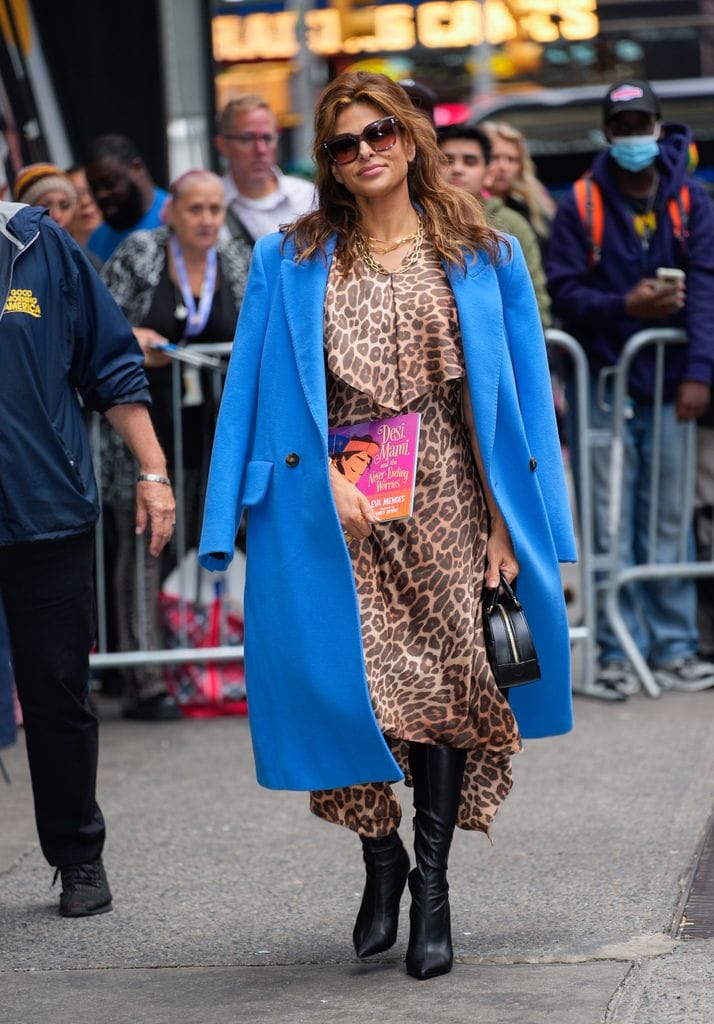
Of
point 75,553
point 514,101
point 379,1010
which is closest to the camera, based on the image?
point 379,1010

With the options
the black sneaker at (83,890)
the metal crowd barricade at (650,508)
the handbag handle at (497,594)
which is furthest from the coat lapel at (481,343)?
the metal crowd barricade at (650,508)

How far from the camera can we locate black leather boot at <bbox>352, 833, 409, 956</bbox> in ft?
13.5

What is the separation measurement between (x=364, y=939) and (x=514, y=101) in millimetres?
10463

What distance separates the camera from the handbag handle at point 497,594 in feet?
13.4

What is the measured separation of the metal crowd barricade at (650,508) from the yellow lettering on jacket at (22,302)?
3273 mm

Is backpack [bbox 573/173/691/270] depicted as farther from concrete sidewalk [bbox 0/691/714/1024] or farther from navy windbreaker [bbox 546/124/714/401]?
concrete sidewalk [bbox 0/691/714/1024]

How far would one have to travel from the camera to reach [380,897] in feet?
13.5

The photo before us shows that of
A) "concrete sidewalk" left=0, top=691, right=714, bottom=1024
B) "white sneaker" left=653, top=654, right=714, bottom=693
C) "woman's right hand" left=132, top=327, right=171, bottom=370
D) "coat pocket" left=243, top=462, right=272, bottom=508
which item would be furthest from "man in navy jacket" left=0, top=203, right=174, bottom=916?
"white sneaker" left=653, top=654, right=714, bottom=693

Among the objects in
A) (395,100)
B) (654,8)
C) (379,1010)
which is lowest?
(379,1010)

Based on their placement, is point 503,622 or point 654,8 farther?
point 654,8

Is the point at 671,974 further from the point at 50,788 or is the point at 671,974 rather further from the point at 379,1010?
the point at 50,788

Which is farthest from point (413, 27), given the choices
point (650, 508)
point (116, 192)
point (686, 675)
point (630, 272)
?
point (686, 675)

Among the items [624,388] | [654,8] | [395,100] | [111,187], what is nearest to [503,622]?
[395,100]

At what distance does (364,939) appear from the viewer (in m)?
4.11
